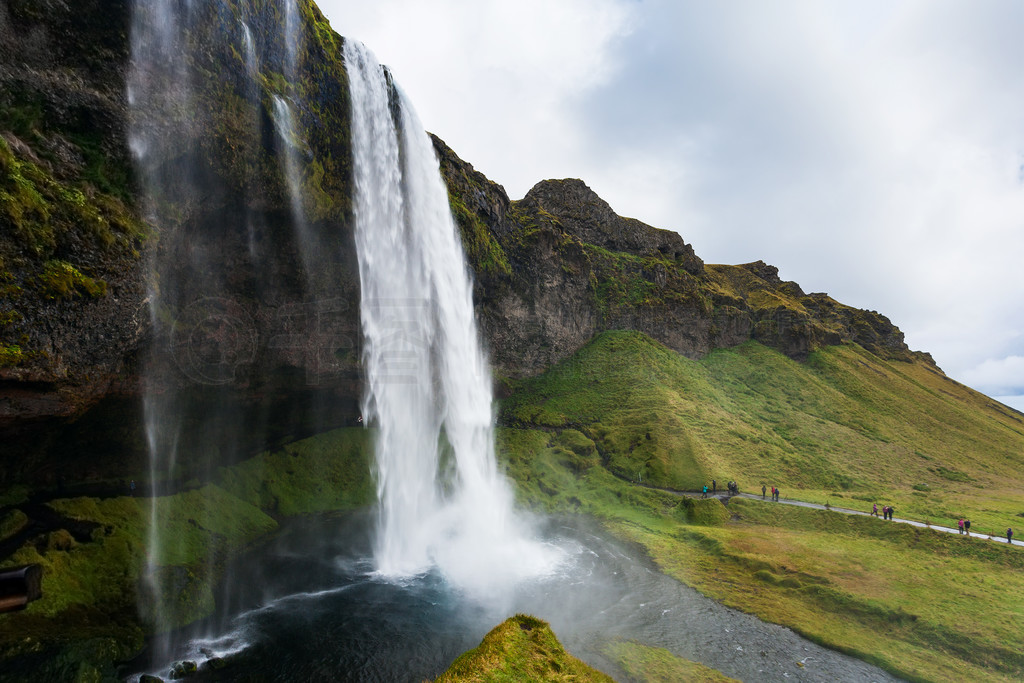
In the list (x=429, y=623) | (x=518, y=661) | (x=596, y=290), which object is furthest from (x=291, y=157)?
(x=596, y=290)

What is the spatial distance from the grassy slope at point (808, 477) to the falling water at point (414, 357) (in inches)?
344

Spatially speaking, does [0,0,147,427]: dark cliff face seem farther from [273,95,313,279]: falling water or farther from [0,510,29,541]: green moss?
[273,95,313,279]: falling water

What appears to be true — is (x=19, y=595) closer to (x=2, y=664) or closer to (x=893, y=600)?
(x=2, y=664)

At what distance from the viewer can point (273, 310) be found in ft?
102

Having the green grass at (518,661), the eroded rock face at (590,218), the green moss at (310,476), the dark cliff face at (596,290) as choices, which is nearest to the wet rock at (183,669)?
the green grass at (518,661)

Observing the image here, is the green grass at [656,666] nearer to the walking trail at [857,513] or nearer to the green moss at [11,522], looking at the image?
the walking trail at [857,513]

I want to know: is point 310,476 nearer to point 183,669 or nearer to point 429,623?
point 429,623

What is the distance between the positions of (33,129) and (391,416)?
24161mm

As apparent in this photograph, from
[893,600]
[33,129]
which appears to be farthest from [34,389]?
[893,600]

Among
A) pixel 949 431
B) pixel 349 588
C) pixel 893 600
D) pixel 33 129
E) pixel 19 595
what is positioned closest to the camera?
pixel 19 595

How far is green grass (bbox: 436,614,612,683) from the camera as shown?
1236cm

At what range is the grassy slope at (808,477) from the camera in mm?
23297

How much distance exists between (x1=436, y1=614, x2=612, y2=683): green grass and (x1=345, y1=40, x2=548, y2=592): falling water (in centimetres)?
1304

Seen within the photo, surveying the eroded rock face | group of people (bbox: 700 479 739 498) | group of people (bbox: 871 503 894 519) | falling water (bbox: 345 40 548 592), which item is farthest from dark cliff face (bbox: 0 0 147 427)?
the eroded rock face
